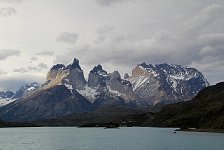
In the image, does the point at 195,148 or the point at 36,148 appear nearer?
the point at 195,148

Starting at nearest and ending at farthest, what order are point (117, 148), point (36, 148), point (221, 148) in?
point (221, 148) → point (117, 148) → point (36, 148)

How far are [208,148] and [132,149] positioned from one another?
26.6 m

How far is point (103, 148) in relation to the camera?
508ft

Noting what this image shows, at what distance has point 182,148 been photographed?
481 ft

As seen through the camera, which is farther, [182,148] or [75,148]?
[75,148]

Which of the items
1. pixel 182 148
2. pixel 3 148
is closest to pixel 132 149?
pixel 182 148

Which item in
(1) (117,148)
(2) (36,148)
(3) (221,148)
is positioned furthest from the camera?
(2) (36,148)

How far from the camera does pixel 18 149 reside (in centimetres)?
15862

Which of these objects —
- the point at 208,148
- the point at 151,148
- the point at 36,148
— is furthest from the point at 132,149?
the point at 36,148

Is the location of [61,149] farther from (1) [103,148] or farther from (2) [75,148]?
(1) [103,148]

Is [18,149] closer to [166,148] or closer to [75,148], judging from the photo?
[75,148]

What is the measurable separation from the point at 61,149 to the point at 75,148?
18.5ft

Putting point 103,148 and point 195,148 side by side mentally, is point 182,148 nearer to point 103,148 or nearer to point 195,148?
point 195,148

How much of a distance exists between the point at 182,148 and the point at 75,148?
40602mm
